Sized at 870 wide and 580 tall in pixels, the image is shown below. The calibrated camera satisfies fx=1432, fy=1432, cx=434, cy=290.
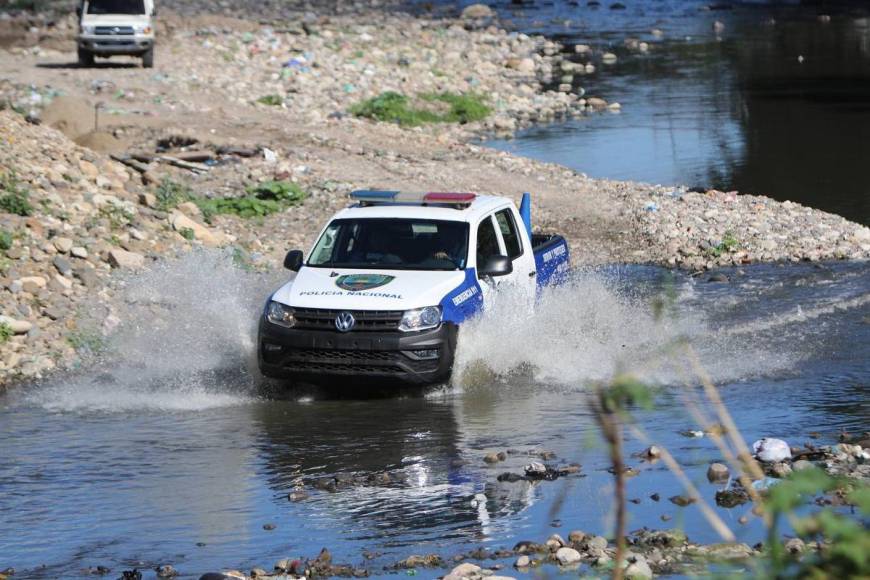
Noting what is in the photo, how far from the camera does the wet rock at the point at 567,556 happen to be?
7613mm

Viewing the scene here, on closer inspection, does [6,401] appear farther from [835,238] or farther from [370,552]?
[835,238]

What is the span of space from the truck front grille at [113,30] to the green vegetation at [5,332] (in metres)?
21.4

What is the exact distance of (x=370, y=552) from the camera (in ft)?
26.9

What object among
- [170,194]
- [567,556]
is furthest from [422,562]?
[170,194]

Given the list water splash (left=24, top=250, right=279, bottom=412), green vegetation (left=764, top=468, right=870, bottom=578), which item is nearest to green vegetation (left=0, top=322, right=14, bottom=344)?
water splash (left=24, top=250, right=279, bottom=412)

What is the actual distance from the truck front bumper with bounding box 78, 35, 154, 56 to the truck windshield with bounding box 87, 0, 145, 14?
4.95 feet

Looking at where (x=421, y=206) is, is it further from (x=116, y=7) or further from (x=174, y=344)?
(x=116, y=7)

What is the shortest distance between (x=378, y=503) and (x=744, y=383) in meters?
4.52

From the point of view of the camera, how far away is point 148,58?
113 feet

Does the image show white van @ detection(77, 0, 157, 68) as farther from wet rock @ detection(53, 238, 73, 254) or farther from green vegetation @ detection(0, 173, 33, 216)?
wet rock @ detection(53, 238, 73, 254)

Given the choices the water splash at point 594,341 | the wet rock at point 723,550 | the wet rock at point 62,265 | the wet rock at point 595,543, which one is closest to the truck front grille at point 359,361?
the water splash at point 594,341

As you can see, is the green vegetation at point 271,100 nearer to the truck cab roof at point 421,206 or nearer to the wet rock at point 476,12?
the truck cab roof at point 421,206

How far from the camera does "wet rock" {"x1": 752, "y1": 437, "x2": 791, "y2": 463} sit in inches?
379

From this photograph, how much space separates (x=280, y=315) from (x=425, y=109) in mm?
20203
